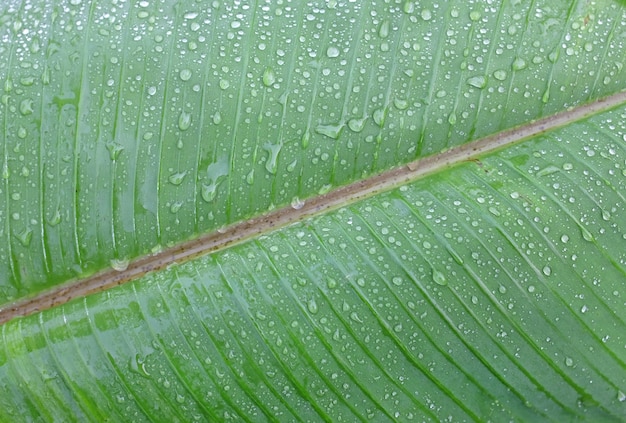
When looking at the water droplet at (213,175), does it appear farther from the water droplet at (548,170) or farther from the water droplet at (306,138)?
the water droplet at (548,170)

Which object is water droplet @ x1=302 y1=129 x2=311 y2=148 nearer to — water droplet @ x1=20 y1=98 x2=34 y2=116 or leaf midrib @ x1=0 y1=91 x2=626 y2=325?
leaf midrib @ x1=0 y1=91 x2=626 y2=325

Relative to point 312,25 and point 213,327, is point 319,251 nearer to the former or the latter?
point 213,327

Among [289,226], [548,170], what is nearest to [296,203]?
[289,226]

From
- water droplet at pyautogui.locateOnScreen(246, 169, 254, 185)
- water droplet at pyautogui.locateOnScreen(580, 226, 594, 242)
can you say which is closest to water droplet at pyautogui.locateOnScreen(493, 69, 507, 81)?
water droplet at pyautogui.locateOnScreen(580, 226, 594, 242)

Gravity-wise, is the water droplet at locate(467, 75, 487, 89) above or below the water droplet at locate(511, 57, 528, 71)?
below

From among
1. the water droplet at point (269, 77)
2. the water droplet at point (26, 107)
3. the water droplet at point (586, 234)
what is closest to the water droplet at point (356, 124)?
the water droplet at point (269, 77)

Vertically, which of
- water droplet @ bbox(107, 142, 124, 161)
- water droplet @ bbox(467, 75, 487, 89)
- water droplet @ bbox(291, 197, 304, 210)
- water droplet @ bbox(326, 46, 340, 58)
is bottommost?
water droplet @ bbox(291, 197, 304, 210)

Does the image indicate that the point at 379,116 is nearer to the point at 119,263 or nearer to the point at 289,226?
the point at 289,226
